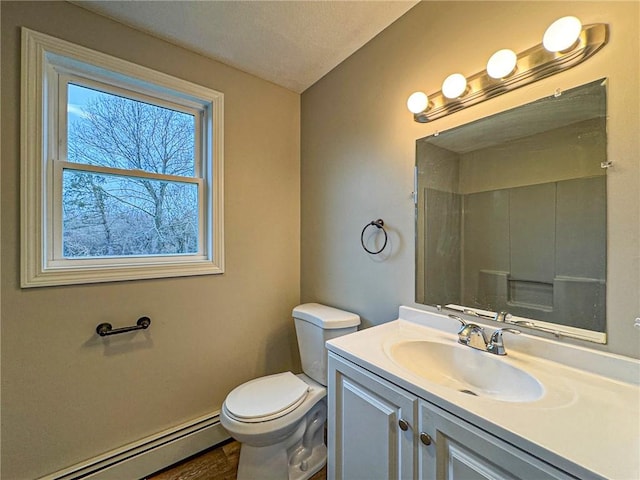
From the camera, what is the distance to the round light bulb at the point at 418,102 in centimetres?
121

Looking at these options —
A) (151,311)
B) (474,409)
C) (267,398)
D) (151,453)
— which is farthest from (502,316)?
(151,453)

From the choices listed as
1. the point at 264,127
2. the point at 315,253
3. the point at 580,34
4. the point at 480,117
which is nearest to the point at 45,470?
the point at 315,253

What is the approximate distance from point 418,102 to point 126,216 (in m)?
1.61

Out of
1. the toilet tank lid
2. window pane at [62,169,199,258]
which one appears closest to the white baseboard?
the toilet tank lid

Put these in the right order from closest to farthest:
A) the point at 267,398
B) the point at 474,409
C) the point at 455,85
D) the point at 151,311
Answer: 1. the point at 474,409
2. the point at 455,85
3. the point at 267,398
4. the point at 151,311

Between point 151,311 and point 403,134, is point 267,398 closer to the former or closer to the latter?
point 151,311

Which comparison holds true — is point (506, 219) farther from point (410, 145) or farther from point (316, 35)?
point (316, 35)

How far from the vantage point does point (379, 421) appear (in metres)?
0.88

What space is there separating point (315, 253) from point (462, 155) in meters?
1.08

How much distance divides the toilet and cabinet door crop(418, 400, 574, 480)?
69cm

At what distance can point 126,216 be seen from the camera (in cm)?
145

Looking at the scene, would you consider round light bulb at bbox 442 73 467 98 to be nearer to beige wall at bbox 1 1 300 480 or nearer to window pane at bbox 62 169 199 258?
beige wall at bbox 1 1 300 480

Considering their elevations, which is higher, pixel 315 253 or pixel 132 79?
pixel 132 79

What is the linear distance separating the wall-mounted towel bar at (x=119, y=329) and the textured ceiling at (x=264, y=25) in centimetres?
152
